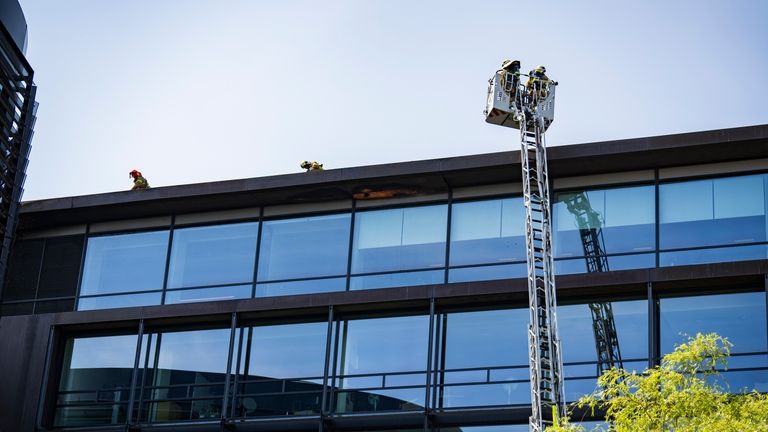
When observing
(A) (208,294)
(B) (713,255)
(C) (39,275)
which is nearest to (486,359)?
(B) (713,255)

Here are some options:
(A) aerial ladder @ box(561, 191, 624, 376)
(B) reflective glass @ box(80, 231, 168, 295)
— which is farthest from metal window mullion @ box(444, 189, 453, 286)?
(B) reflective glass @ box(80, 231, 168, 295)

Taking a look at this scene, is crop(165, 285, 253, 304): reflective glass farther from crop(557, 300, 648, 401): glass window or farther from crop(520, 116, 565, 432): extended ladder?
crop(557, 300, 648, 401): glass window

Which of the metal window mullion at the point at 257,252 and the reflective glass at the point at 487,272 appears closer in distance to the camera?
the reflective glass at the point at 487,272

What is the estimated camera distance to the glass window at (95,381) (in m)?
33.0

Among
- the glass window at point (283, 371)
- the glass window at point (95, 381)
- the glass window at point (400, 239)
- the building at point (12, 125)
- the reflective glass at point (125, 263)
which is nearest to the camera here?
the building at point (12, 125)

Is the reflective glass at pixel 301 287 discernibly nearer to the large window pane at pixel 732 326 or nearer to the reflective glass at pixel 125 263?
the reflective glass at pixel 125 263

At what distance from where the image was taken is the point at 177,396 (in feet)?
107

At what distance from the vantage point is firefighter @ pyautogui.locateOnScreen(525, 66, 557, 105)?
105 ft

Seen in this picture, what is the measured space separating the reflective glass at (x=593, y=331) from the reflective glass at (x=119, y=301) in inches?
401

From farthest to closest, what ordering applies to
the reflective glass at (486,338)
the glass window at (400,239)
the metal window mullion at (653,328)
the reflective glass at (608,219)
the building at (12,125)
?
the glass window at (400,239) → the reflective glass at (608,219) → the reflective glass at (486,338) → the metal window mullion at (653,328) → the building at (12,125)

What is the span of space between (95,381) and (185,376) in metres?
2.46

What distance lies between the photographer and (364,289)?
31.7m

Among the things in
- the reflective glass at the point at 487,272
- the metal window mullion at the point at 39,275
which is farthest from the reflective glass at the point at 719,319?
the metal window mullion at the point at 39,275

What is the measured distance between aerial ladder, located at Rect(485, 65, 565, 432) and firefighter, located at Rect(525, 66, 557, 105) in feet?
0.08
